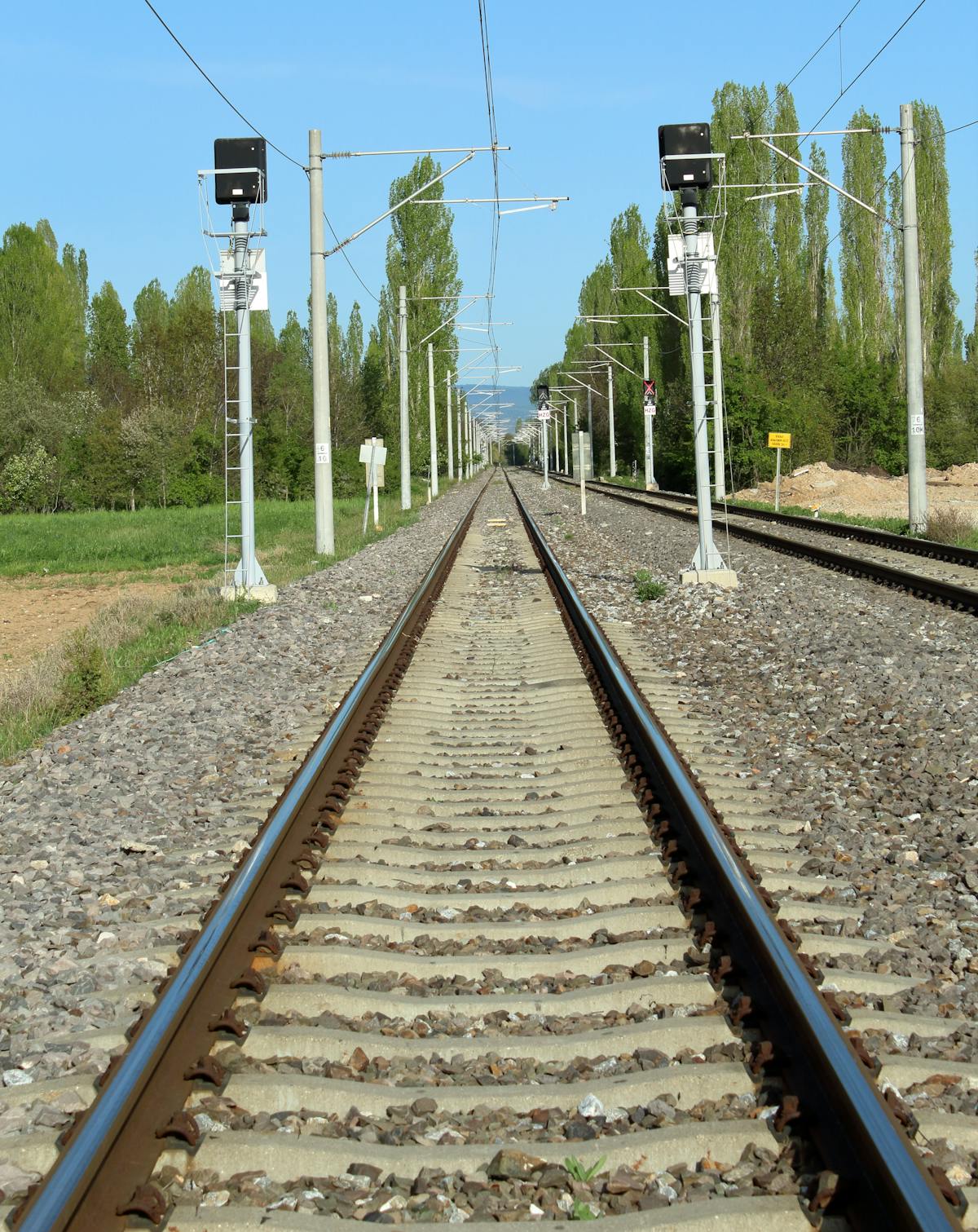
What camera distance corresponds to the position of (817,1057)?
3.39m

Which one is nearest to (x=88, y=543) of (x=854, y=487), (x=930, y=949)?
(x=854, y=487)

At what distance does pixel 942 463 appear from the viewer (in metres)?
60.9

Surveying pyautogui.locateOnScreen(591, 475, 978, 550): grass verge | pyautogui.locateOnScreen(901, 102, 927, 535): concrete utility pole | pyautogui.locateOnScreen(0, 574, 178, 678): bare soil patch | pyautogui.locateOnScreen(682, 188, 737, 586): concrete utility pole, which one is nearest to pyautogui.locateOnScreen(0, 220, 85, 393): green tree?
pyautogui.locateOnScreen(0, 574, 178, 678): bare soil patch

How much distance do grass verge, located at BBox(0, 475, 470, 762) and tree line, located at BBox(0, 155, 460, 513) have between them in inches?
370

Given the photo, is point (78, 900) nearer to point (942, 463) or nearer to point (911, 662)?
point (911, 662)

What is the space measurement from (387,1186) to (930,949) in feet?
7.36

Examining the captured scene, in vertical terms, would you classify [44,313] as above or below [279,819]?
above

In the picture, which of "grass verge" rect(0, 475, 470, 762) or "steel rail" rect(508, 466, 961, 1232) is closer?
"steel rail" rect(508, 466, 961, 1232)

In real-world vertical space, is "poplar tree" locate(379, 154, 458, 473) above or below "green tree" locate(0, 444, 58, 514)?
above

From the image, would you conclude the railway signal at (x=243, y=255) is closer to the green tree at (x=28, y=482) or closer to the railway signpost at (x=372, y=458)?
the railway signpost at (x=372, y=458)

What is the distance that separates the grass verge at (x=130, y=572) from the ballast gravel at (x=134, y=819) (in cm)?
43

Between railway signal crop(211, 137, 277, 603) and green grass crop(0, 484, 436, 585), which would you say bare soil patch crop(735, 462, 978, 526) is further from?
railway signal crop(211, 137, 277, 603)

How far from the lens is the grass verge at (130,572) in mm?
10547

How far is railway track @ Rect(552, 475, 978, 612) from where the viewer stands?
15.2 metres
